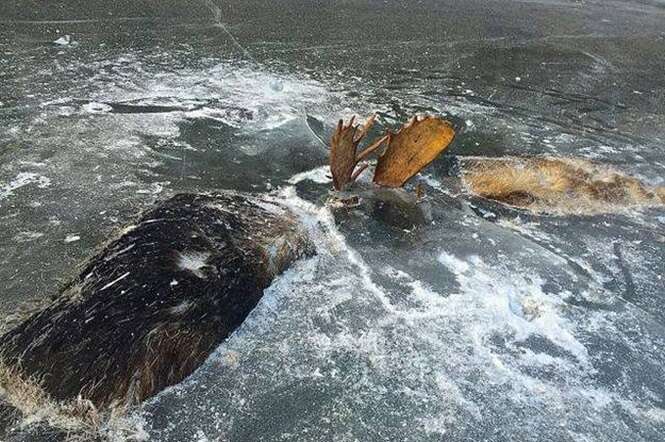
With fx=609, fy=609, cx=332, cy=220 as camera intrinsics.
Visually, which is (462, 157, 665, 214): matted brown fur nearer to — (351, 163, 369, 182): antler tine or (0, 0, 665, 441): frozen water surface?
(0, 0, 665, 441): frozen water surface

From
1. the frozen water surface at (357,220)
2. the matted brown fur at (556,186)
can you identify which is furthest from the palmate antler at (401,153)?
the matted brown fur at (556,186)

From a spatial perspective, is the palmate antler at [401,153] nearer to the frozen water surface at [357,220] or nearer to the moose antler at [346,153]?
the moose antler at [346,153]

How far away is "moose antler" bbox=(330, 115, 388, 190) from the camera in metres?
4.15

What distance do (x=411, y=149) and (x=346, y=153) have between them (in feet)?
1.57

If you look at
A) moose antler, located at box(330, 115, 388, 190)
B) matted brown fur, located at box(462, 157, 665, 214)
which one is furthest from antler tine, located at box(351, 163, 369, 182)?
matted brown fur, located at box(462, 157, 665, 214)

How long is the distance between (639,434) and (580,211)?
6.67 feet

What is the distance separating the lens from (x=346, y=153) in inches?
166

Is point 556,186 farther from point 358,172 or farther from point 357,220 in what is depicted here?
point 357,220

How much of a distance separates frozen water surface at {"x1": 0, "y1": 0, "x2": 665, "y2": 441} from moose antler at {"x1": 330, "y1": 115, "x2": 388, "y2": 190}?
15 cm

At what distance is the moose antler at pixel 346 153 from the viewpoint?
4.15 meters

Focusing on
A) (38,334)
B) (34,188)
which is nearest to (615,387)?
(38,334)

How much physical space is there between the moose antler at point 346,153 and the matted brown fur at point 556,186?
0.91 m

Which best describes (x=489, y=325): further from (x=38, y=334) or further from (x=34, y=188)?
(x=34, y=188)

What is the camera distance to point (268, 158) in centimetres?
466
